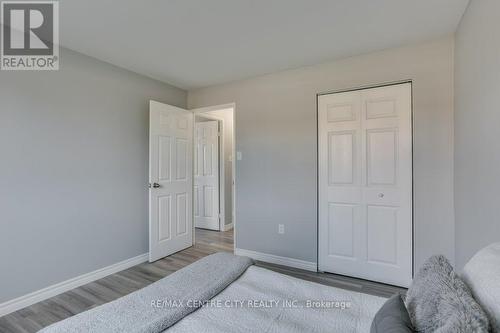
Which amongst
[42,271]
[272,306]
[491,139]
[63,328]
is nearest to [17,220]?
[42,271]

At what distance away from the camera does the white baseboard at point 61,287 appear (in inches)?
83.6

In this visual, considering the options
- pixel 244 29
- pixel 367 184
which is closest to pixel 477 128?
pixel 367 184

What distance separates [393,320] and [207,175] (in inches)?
169

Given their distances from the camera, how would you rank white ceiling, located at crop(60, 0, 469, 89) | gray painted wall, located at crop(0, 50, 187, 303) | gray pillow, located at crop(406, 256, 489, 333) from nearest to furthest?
gray pillow, located at crop(406, 256, 489, 333) → white ceiling, located at crop(60, 0, 469, 89) → gray painted wall, located at crop(0, 50, 187, 303)

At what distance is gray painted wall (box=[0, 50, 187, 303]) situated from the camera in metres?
2.15

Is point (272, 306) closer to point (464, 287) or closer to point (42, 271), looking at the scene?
point (464, 287)

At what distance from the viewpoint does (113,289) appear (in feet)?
8.29

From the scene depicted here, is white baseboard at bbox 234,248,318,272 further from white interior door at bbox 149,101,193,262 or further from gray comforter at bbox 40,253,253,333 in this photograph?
gray comforter at bbox 40,253,253,333

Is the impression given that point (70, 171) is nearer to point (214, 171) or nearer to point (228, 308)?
point (228, 308)

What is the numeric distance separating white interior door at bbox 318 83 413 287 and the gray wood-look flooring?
184 mm

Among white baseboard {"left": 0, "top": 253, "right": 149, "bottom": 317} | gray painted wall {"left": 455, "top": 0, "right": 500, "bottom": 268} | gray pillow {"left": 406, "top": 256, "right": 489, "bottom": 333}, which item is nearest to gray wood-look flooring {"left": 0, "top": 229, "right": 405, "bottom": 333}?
white baseboard {"left": 0, "top": 253, "right": 149, "bottom": 317}

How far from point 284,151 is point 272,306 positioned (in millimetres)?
2154

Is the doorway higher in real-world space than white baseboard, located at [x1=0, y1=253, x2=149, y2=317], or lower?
higher

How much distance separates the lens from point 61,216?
246 cm
